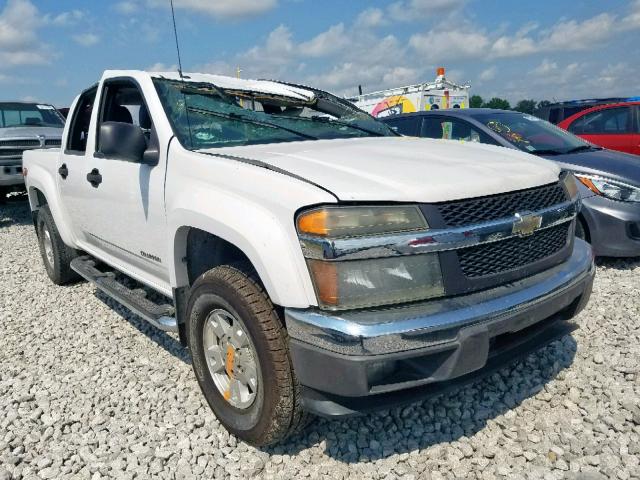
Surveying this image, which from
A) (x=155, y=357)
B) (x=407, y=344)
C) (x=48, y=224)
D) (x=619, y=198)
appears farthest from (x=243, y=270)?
(x=619, y=198)

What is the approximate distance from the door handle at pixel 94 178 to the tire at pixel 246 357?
4.68 feet

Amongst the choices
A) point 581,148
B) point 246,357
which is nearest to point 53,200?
point 246,357

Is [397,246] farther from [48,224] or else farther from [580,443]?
[48,224]

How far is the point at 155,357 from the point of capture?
3.47 meters

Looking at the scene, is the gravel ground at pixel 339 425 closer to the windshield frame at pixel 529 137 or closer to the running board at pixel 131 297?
the running board at pixel 131 297

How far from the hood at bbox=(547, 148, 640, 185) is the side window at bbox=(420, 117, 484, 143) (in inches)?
33.1

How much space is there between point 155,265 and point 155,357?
2.58 ft

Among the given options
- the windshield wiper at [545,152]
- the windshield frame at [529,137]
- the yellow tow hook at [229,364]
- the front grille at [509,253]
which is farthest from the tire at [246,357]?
the windshield wiper at [545,152]

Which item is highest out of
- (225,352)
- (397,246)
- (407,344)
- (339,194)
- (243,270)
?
(339,194)

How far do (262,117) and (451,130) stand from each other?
3598 millimetres

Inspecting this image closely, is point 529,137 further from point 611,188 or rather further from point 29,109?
point 29,109

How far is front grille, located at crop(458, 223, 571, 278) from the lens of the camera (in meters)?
2.03

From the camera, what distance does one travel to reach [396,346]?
1.82 metres

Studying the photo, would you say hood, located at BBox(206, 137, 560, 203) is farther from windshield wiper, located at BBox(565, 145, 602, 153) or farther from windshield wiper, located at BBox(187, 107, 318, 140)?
windshield wiper, located at BBox(565, 145, 602, 153)
